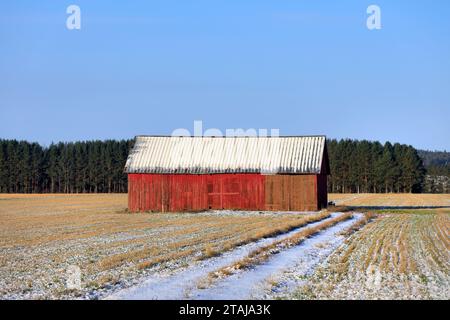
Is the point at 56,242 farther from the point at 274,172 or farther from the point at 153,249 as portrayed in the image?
the point at 274,172

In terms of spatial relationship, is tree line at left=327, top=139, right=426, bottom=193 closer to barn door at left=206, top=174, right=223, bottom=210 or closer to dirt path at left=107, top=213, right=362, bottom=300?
barn door at left=206, top=174, right=223, bottom=210

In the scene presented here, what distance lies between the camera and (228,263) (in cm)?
1683

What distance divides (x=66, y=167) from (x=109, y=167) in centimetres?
866

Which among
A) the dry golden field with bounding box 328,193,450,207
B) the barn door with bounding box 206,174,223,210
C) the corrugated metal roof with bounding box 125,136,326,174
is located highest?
the corrugated metal roof with bounding box 125,136,326,174

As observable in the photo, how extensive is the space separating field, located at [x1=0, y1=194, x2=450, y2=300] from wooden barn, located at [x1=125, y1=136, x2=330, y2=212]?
16.3 meters

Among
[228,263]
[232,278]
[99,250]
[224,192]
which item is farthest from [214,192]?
[232,278]

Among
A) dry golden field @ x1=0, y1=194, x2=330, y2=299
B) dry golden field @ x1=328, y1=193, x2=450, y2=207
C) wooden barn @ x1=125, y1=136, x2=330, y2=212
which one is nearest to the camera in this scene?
dry golden field @ x1=0, y1=194, x2=330, y2=299

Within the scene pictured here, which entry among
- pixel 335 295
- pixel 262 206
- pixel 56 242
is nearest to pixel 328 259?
pixel 335 295

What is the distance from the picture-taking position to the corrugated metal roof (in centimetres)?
4562

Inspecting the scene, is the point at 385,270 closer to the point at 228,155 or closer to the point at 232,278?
the point at 232,278

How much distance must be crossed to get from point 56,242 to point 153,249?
5.01 m

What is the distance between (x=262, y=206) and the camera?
4534 centimetres

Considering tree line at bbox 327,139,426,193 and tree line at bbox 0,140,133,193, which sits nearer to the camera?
tree line at bbox 327,139,426,193

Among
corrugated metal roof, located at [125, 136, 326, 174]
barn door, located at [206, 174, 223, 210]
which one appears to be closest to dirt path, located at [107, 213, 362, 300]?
corrugated metal roof, located at [125, 136, 326, 174]
